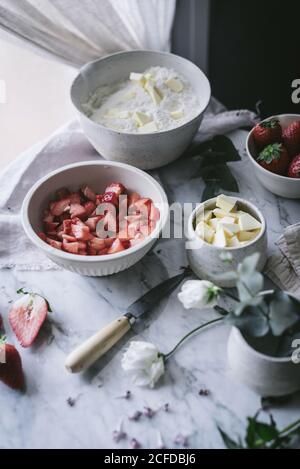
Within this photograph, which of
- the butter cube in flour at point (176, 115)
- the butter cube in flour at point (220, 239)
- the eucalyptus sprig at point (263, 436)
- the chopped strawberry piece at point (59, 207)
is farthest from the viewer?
the butter cube in flour at point (176, 115)

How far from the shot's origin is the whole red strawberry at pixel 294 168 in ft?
3.76

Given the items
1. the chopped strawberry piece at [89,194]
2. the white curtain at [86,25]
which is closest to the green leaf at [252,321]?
the chopped strawberry piece at [89,194]

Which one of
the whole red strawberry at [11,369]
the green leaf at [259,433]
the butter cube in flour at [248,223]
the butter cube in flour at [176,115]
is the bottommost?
the green leaf at [259,433]

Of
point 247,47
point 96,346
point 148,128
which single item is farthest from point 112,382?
point 247,47

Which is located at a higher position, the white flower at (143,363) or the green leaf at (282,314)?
the green leaf at (282,314)

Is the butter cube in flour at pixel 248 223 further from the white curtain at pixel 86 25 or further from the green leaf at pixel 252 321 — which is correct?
the white curtain at pixel 86 25

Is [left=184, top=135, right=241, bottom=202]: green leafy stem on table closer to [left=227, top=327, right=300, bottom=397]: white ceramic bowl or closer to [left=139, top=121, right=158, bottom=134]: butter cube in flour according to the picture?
[left=139, top=121, right=158, bottom=134]: butter cube in flour

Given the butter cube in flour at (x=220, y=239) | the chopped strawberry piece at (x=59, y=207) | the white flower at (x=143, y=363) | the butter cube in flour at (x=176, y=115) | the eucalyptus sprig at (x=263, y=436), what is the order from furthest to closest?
the butter cube in flour at (x=176, y=115) → the chopped strawberry piece at (x=59, y=207) → the butter cube in flour at (x=220, y=239) → the white flower at (x=143, y=363) → the eucalyptus sprig at (x=263, y=436)

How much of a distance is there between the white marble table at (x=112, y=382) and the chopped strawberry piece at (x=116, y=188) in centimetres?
14

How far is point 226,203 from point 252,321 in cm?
30

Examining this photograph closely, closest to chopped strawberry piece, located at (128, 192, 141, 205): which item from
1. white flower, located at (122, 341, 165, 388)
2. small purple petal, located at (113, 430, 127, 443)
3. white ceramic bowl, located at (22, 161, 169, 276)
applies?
white ceramic bowl, located at (22, 161, 169, 276)

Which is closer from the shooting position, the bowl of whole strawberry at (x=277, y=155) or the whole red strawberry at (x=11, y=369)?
the whole red strawberry at (x=11, y=369)
